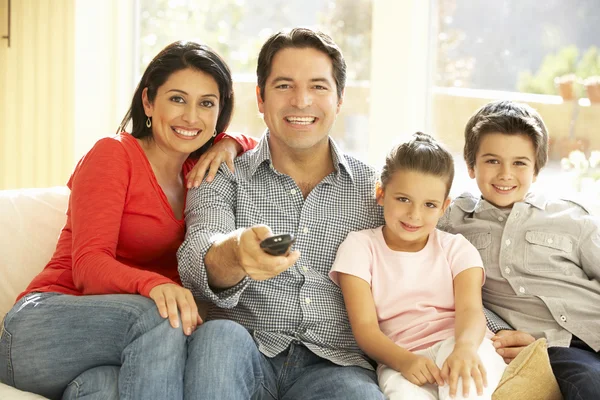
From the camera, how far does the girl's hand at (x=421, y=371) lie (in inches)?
68.3

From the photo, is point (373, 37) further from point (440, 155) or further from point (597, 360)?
point (597, 360)

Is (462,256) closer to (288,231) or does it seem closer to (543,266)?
(543,266)

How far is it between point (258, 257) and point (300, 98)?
591 mm

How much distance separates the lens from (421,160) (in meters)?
1.94

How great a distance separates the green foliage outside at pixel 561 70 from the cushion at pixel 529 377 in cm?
133

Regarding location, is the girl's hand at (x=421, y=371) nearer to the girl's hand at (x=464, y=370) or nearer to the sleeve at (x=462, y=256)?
the girl's hand at (x=464, y=370)

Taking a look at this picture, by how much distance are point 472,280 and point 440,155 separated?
336 millimetres

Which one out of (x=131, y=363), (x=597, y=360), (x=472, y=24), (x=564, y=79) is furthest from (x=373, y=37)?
(x=131, y=363)

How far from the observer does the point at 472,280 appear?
6.42 feet

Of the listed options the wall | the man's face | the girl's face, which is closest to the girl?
the girl's face

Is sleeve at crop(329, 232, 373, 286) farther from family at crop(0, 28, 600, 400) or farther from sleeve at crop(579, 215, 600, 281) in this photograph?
sleeve at crop(579, 215, 600, 281)

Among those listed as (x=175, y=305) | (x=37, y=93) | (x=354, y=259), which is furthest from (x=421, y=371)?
(x=37, y=93)

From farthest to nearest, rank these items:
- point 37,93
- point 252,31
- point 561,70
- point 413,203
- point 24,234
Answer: point 37,93
point 252,31
point 561,70
point 24,234
point 413,203

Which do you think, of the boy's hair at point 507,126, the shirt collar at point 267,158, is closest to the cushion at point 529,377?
the boy's hair at point 507,126
